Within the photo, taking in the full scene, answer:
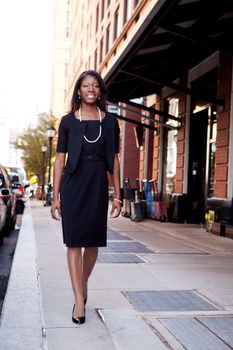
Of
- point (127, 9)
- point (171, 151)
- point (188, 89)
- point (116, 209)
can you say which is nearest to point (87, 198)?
point (116, 209)

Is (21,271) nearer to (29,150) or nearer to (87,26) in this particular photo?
(87,26)

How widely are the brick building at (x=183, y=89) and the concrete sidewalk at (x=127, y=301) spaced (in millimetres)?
4205

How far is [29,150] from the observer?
49.1m

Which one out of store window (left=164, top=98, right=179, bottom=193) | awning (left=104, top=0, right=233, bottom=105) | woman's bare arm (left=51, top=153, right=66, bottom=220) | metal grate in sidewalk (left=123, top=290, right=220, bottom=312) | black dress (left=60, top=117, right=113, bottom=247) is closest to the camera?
black dress (left=60, top=117, right=113, bottom=247)

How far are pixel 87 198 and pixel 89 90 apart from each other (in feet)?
2.99

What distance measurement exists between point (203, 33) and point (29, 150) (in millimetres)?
38507

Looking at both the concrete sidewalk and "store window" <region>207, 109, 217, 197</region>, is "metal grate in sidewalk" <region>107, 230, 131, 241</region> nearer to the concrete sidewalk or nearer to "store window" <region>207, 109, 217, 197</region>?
the concrete sidewalk

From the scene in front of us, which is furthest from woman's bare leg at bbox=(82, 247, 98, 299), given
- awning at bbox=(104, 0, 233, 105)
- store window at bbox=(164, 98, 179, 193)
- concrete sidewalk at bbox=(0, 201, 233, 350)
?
store window at bbox=(164, 98, 179, 193)

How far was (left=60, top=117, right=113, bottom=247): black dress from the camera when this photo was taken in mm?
4301

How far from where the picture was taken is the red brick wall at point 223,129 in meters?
11.6

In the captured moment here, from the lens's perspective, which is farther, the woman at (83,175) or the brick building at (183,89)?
the brick building at (183,89)

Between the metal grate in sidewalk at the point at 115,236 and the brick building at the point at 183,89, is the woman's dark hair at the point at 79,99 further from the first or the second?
the metal grate in sidewalk at the point at 115,236

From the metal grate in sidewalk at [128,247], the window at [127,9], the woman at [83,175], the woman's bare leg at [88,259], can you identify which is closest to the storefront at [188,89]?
the metal grate in sidewalk at [128,247]

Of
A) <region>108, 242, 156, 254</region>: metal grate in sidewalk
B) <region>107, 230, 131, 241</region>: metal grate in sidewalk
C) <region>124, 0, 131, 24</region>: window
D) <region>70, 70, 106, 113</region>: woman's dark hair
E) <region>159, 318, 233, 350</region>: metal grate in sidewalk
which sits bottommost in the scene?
<region>159, 318, 233, 350</region>: metal grate in sidewalk
